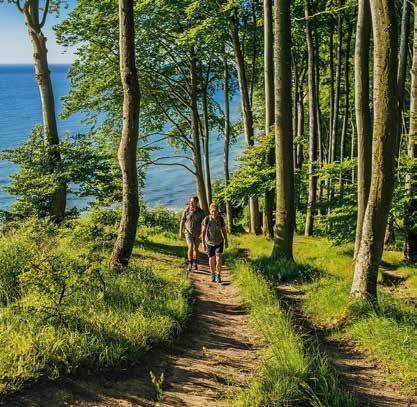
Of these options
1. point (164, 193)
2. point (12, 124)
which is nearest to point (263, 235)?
point (164, 193)

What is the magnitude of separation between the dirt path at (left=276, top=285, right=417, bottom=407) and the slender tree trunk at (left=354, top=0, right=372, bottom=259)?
15.1ft

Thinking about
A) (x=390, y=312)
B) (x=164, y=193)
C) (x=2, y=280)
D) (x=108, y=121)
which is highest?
(x=108, y=121)

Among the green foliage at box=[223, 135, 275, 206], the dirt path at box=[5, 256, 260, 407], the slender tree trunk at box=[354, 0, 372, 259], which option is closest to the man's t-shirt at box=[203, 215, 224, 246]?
the slender tree trunk at box=[354, 0, 372, 259]

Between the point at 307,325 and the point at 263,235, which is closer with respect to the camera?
the point at 307,325

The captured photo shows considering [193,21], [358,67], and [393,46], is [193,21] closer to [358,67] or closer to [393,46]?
[358,67]

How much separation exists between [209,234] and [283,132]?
315cm

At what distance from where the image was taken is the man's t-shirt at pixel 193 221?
42.5 ft

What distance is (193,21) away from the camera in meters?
21.8

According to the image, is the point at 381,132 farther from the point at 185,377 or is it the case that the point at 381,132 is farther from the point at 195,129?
the point at 195,129

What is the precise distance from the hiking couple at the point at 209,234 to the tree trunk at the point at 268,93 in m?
4.51

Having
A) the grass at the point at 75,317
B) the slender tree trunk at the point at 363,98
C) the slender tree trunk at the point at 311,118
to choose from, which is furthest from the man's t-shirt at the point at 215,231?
the slender tree trunk at the point at 311,118

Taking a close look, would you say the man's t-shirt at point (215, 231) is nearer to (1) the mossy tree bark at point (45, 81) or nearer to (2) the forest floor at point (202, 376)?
(2) the forest floor at point (202, 376)

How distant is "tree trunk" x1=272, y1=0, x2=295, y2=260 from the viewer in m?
12.1

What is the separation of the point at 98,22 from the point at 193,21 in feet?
13.3
